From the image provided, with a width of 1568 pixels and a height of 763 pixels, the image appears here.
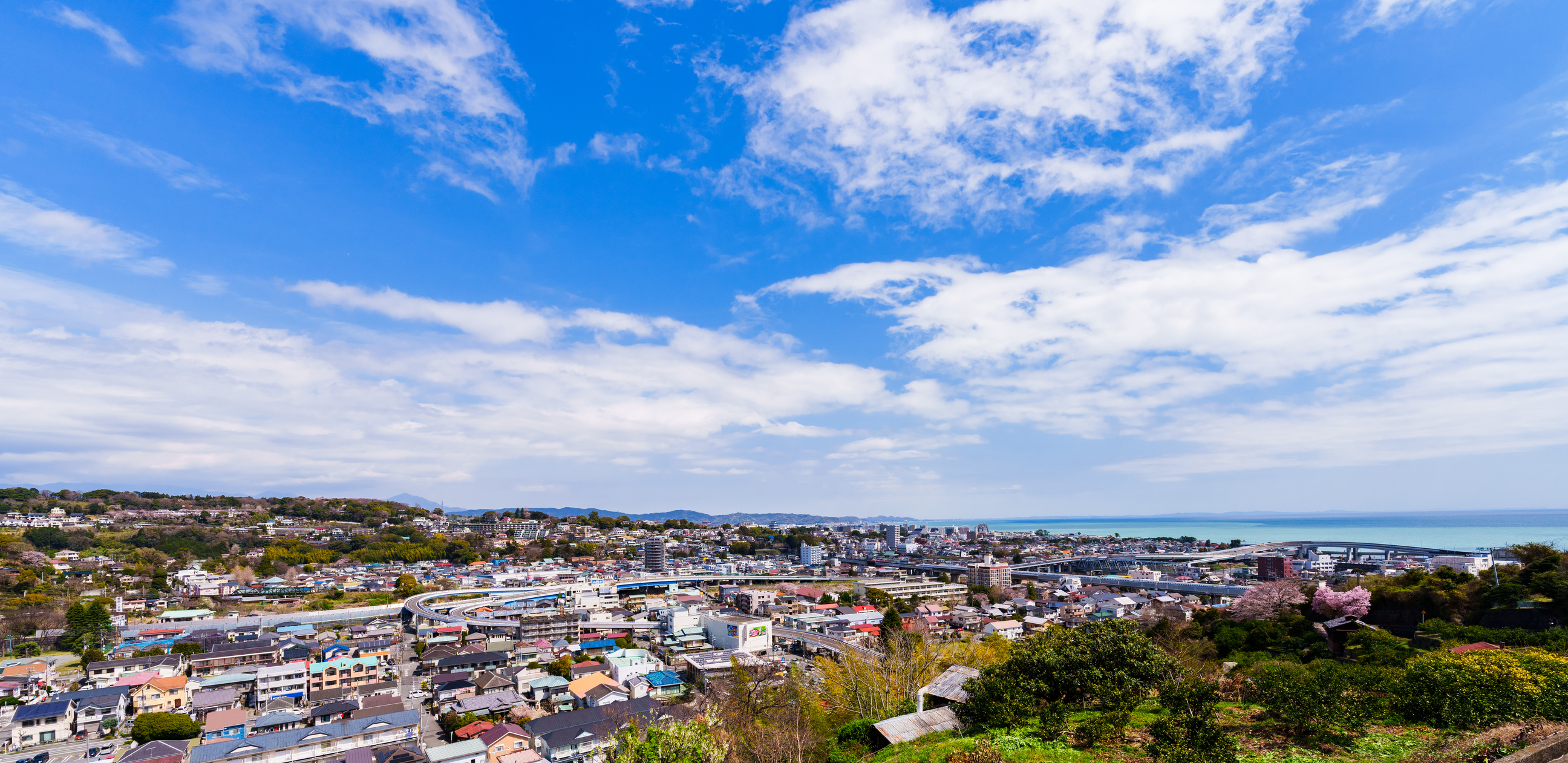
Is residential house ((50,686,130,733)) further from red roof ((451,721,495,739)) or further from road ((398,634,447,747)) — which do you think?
red roof ((451,721,495,739))

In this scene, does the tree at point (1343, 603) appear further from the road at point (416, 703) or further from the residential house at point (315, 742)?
the residential house at point (315, 742)

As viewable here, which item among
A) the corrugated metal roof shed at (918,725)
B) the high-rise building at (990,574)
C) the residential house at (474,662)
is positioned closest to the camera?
the corrugated metal roof shed at (918,725)

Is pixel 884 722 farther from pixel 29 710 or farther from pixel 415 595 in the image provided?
pixel 415 595

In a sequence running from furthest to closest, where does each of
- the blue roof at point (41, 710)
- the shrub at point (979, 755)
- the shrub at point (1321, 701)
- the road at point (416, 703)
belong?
the blue roof at point (41, 710)
the road at point (416, 703)
the shrub at point (1321, 701)
the shrub at point (979, 755)

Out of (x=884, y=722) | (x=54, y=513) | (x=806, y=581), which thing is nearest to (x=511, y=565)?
(x=806, y=581)

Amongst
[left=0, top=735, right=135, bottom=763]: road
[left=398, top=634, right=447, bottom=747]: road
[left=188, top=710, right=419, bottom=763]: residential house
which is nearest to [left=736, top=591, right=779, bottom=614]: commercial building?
[left=398, top=634, right=447, bottom=747]: road

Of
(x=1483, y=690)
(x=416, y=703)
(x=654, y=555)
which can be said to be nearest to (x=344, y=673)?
(x=416, y=703)

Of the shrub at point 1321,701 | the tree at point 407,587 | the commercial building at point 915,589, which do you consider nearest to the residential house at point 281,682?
the tree at point 407,587

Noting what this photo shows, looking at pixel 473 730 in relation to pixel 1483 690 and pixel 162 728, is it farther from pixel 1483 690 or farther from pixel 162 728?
pixel 1483 690
